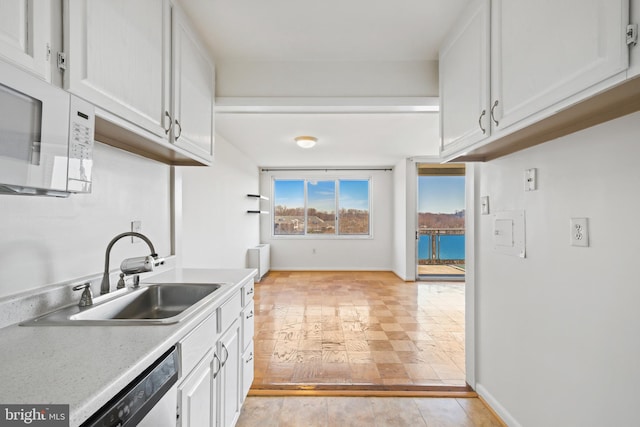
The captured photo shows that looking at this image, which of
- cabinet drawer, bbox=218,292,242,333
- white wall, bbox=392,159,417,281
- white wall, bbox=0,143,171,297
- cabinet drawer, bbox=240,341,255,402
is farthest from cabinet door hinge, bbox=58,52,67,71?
white wall, bbox=392,159,417,281

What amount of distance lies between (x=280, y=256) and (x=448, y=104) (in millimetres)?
5788

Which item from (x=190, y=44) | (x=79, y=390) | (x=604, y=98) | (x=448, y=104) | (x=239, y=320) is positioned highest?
(x=190, y=44)

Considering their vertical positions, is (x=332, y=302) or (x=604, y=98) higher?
(x=604, y=98)

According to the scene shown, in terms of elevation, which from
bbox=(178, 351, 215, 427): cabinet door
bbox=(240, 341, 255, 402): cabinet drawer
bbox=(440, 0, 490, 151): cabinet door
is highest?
bbox=(440, 0, 490, 151): cabinet door

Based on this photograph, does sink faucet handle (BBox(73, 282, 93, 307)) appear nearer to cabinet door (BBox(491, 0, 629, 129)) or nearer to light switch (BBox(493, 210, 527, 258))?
cabinet door (BBox(491, 0, 629, 129))

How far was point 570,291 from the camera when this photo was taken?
142cm

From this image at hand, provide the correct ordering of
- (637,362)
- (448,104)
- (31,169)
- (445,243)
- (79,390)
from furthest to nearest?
(445,243) < (448,104) < (637,362) < (31,169) < (79,390)

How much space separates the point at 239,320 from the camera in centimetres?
183

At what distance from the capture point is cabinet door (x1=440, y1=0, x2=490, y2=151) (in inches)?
61.6

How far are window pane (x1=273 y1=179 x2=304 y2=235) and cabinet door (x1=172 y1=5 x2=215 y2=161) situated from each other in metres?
5.07

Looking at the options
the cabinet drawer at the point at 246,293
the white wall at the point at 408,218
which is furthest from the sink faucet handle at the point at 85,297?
the white wall at the point at 408,218

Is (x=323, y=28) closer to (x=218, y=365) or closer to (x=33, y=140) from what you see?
(x=33, y=140)

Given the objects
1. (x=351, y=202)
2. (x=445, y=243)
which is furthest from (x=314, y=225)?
(x=445, y=243)

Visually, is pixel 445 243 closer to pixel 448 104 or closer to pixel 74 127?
pixel 448 104
